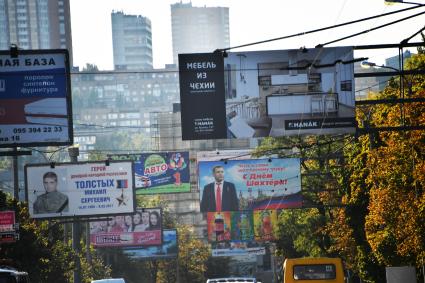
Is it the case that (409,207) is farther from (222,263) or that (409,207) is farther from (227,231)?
(222,263)

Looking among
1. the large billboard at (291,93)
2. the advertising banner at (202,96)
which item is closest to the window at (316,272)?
the large billboard at (291,93)

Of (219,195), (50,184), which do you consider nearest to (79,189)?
(50,184)

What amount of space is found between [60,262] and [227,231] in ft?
112

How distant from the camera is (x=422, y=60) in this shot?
49562 millimetres

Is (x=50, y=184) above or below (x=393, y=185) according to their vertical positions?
above

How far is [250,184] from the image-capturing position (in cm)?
6631

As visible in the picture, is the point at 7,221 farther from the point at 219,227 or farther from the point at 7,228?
the point at 219,227

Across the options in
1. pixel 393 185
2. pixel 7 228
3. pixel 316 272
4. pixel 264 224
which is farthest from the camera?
pixel 264 224

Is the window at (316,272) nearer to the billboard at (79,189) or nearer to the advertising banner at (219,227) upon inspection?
the billboard at (79,189)

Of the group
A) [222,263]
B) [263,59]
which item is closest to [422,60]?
[263,59]

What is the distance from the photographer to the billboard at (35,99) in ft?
123

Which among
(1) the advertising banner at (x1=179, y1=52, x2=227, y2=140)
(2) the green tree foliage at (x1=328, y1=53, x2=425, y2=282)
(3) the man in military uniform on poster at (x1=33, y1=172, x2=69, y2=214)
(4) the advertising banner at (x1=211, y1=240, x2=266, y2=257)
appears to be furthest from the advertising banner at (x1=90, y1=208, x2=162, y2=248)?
(1) the advertising banner at (x1=179, y1=52, x2=227, y2=140)

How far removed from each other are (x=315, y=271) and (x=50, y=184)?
20.0 meters

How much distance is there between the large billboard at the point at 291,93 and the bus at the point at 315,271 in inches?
204
